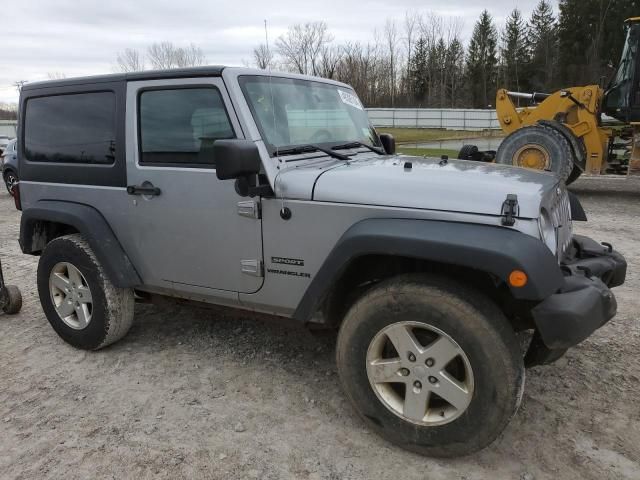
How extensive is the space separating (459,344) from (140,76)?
8.60 ft

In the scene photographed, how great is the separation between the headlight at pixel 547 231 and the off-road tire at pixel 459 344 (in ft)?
1.36

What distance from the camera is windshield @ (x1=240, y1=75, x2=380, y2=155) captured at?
3.10 meters

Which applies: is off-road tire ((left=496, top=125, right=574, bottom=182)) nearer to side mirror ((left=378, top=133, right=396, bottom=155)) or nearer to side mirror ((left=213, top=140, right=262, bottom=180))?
side mirror ((left=378, top=133, right=396, bottom=155))

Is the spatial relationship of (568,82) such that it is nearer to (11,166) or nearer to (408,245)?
(11,166)

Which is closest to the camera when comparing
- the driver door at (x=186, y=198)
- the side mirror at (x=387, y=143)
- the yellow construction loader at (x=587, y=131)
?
the driver door at (x=186, y=198)

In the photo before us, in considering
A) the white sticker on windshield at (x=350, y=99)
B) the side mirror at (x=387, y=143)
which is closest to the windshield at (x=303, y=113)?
the white sticker on windshield at (x=350, y=99)

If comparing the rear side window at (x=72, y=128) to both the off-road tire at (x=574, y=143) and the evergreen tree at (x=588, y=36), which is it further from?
the evergreen tree at (x=588, y=36)

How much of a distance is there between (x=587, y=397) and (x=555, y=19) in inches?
2416

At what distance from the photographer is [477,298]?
8.18 ft

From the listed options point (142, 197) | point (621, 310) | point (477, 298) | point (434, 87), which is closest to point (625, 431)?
point (477, 298)

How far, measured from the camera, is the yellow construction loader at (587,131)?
9.59 meters

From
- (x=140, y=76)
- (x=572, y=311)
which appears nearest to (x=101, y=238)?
(x=140, y=76)

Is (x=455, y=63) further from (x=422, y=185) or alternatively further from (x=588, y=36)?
(x=422, y=185)

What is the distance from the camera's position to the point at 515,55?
5409 cm
